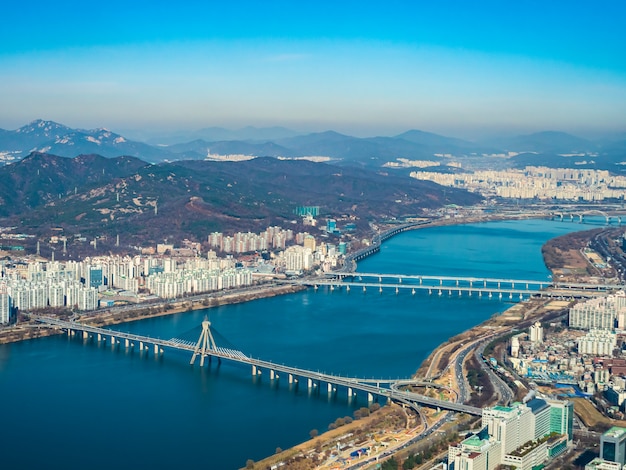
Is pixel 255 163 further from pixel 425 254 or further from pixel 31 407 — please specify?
pixel 31 407

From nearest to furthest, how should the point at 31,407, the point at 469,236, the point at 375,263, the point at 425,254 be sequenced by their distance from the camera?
the point at 31,407 → the point at 375,263 → the point at 425,254 → the point at 469,236

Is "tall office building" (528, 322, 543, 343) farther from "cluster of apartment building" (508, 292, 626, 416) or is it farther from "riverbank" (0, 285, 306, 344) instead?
"riverbank" (0, 285, 306, 344)

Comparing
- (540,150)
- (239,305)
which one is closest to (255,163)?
(239,305)

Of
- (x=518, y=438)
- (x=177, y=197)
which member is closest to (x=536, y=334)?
(x=518, y=438)

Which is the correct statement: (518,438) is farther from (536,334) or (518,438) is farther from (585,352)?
(536,334)

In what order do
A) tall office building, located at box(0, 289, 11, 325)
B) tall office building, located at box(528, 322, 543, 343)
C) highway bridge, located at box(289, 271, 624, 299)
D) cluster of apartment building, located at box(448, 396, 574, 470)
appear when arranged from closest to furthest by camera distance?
cluster of apartment building, located at box(448, 396, 574, 470) < tall office building, located at box(528, 322, 543, 343) < tall office building, located at box(0, 289, 11, 325) < highway bridge, located at box(289, 271, 624, 299)

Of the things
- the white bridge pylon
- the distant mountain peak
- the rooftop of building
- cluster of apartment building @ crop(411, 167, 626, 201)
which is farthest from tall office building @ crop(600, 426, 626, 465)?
the distant mountain peak
